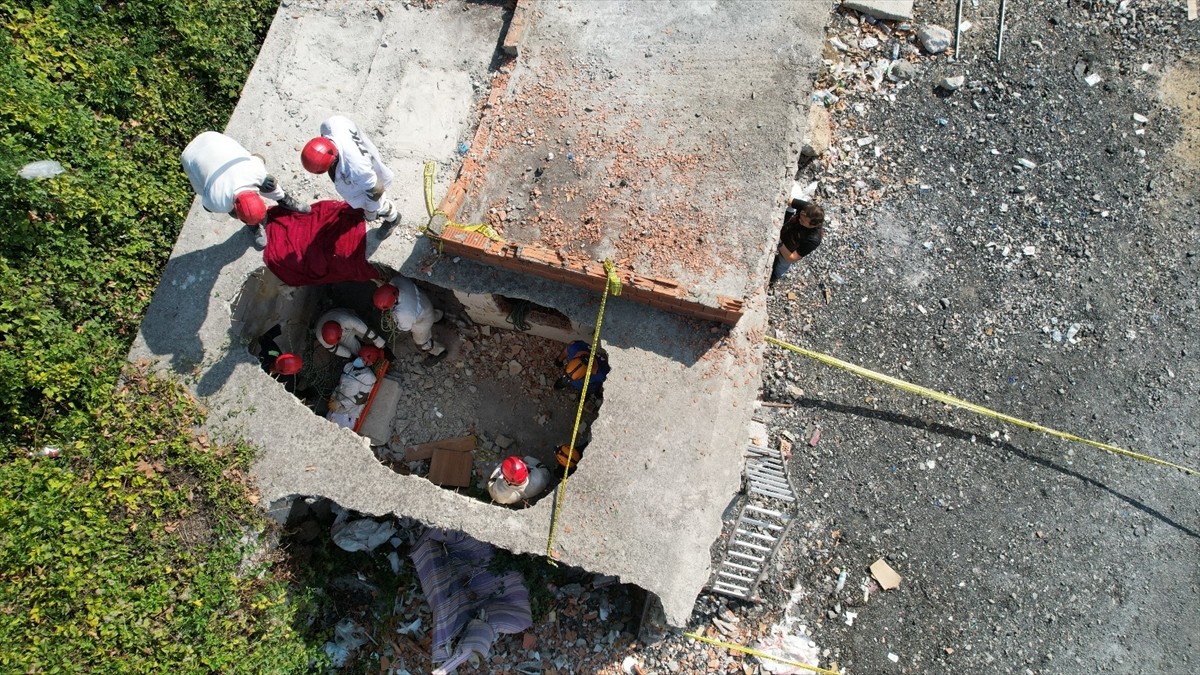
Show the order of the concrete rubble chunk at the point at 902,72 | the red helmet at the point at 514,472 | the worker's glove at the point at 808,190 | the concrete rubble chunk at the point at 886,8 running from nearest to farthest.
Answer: the red helmet at the point at 514,472 < the worker's glove at the point at 808,190 < the concrete rubble chunk at the point at 902,72 < the concrete rubble chunk at the point at 886,8

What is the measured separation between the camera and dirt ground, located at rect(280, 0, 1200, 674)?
5875 millimetres

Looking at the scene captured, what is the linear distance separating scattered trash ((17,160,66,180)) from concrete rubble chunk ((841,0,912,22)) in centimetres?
770

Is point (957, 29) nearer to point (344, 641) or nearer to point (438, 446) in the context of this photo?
point (438, 446)

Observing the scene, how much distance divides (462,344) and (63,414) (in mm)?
3197

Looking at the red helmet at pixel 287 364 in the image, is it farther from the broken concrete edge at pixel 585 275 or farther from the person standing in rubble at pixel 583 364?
the person standing in rubble at pixel 583 364

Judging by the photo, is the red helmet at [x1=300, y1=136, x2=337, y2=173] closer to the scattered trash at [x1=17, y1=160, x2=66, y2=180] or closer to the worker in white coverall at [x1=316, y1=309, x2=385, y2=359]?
the worker in white coverall at [x1=316, y1=309, x2=385, y2=359]

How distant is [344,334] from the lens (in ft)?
19.3

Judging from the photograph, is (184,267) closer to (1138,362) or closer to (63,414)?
(63,414)

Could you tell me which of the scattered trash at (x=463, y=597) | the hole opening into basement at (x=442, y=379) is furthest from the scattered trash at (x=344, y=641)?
the hole opening into basement at (x=442, y=379)

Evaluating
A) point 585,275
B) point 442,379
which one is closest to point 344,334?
point 442,379

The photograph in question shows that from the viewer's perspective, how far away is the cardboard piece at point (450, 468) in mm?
6070

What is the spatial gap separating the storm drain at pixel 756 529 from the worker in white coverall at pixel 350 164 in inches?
136

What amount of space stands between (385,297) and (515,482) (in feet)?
5.81

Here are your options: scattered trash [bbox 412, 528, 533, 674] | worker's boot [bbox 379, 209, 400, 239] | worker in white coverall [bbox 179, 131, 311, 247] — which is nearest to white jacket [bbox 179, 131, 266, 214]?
worker in white coverall [bbox 179, 131, 311, 247]
